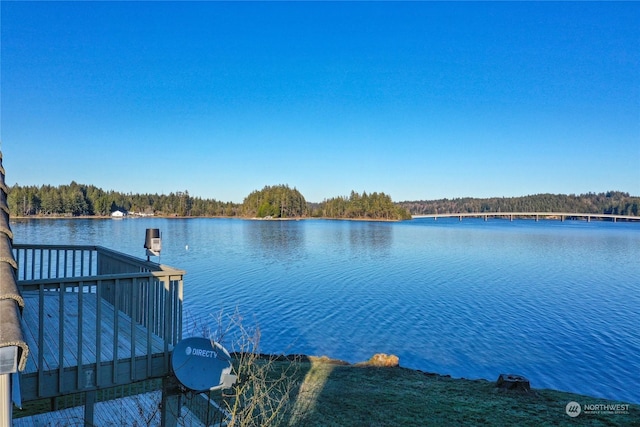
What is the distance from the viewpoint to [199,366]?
12.8 ft

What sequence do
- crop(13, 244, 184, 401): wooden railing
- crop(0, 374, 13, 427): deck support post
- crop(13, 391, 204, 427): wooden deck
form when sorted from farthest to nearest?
crop(13, 391, 204, 427): wooden deck < crop(13, 244, 184, 401): wooden railing < crop(0, 374, 13, 427): deck support post

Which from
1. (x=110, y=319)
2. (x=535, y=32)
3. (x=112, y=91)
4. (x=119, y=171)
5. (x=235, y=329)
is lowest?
(x=235, y=329)

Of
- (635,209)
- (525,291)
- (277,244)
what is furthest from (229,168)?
(635,209)

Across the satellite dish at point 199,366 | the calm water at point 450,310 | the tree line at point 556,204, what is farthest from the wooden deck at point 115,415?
the tree line at point 556,204

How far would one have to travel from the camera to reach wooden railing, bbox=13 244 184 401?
3.38m

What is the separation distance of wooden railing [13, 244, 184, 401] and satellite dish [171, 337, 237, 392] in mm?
339

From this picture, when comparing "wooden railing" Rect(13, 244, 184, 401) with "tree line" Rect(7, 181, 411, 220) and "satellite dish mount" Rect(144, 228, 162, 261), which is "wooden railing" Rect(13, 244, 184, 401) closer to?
"satellite dish mount" Rect(144, 228, 162, 261)

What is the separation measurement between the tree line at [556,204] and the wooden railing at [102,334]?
127611mm

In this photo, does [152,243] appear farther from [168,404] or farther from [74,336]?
[168,404]

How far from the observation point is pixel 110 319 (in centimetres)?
495

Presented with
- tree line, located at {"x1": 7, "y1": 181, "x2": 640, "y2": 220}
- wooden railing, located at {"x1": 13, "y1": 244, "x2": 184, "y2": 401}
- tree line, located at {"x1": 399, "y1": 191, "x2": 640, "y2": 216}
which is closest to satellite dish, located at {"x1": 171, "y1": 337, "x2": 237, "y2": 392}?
wooden railing, located at {"x1": 13, "y1": 244, "x2": 184, "y2": 401}

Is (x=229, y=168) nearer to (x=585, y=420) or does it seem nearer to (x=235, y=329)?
(x=235, y=329)

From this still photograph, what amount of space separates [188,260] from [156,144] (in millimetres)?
27029

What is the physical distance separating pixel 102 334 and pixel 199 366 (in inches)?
52.6
